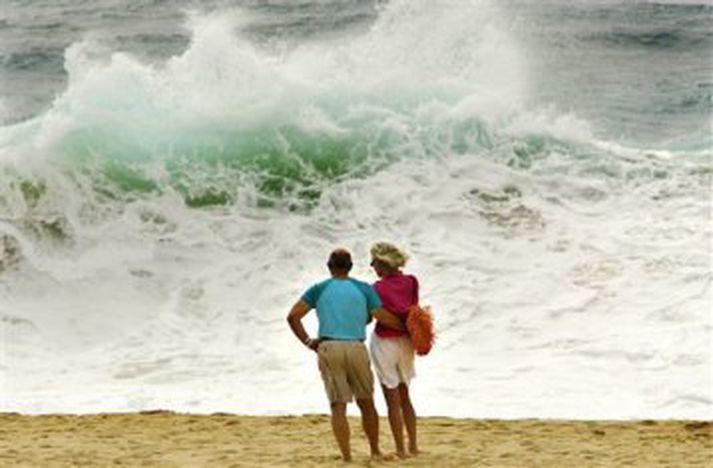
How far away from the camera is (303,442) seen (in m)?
8.69

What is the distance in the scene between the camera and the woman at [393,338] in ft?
25.7

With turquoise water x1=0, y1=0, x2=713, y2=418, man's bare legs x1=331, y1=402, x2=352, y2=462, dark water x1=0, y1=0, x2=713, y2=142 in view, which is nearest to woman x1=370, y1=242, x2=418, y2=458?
man's bare legs x1=331, y1=402, x2=352, y2=462

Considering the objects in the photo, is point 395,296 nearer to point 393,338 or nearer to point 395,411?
point 393,338

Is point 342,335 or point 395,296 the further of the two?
point 395,296

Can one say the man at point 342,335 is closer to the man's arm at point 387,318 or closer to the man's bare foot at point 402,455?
the man's arm at point 387,318

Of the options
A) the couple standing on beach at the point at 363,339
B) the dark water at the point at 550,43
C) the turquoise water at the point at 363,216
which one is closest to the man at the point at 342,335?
the couple standing on beach at the point at 363,339

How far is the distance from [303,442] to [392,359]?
3.64 feet

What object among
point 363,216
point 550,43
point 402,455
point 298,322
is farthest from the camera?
point 550,43

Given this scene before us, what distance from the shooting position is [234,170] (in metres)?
15.7

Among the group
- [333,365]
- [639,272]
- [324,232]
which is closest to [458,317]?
[639,272]

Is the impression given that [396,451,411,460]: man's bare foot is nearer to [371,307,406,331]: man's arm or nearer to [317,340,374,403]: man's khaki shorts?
[317,340,374,403]: man's khaki shorts

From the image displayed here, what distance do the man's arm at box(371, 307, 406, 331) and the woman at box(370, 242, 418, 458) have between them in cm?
3

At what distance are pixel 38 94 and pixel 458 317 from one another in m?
11.7

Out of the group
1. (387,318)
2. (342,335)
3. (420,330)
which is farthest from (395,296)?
(342,335)
